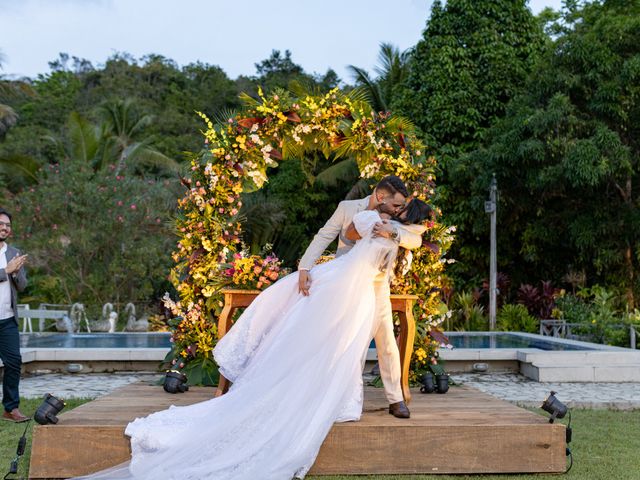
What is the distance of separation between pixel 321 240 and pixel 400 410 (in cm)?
134

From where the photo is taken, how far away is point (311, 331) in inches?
191

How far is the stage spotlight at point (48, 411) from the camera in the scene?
4565 mm

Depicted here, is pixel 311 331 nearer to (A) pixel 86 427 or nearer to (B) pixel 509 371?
(A) pixel 86 427

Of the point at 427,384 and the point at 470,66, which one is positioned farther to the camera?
the point at 470,66

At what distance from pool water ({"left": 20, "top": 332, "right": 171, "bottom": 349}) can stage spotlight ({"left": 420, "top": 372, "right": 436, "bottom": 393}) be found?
572 centimetres

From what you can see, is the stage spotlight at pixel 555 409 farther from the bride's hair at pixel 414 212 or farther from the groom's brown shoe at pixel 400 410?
the bride's hair at pixel 414 212

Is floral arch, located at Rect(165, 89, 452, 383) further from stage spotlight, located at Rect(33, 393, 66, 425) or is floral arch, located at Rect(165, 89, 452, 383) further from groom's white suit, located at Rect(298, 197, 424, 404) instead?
stage spotlight, located at Rect(33, 393, 66, 425)

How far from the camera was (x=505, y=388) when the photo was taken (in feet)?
30.4

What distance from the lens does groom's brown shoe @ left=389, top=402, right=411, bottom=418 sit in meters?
5.12

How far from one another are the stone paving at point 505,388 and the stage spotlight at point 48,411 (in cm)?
291

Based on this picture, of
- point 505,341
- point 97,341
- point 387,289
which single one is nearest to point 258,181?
point 387,289

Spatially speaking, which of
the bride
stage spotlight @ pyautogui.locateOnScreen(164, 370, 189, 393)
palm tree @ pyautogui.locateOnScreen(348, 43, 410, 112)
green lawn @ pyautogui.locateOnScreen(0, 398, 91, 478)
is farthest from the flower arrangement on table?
palm tree @ pyautogui.locateOnScreen(348, 43, 410, 112)

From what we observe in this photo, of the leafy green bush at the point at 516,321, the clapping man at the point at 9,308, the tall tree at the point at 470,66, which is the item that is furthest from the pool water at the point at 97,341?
the tall tree at the point at 470,66

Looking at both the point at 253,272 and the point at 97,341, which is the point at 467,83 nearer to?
the point at 97,341
